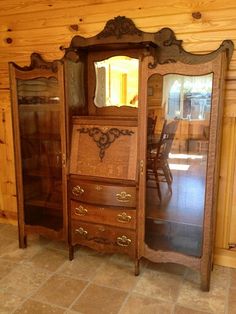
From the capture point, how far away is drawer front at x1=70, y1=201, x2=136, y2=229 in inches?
86.1

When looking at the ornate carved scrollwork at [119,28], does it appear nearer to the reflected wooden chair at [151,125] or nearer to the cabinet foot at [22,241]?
the reflected wooden chair at [151,125]

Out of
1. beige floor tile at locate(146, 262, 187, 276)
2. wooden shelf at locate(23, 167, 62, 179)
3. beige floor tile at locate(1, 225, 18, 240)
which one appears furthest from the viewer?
beige floor tile at locate(1, 225, 18, 240)

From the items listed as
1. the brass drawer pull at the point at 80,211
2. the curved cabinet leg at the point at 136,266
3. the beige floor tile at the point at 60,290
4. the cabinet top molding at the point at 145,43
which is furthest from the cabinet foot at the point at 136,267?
the cabinet top molding at the point at 145,43

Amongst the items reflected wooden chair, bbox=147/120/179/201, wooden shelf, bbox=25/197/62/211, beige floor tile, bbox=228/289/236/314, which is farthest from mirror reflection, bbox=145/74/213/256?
wooden shelf, bbox=25/197/62/211

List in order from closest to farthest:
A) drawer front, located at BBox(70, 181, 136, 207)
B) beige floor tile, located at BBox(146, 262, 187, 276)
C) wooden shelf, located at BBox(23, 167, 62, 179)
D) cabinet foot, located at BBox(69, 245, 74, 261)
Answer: drawer front, located at BBox(70, 181, 136, 207)
beige floor tile, located at BBox(146, 262, 187, 276)
cabinet foot, located at BBox(69, 245, 74, 261)
wooden shelf, located at BBox(23, 167, 62, 179)

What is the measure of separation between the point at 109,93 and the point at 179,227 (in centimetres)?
120

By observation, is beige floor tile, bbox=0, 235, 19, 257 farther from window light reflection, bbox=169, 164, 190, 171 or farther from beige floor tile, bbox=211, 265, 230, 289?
beige floor tile, bbox=211, 265, 230, 289

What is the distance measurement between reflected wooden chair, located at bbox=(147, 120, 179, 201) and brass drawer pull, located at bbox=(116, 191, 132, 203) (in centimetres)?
20

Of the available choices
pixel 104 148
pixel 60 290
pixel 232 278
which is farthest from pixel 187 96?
pixel 60 290

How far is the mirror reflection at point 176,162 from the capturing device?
2.08 metres

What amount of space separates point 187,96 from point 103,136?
670 mm

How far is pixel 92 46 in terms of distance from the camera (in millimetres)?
2352

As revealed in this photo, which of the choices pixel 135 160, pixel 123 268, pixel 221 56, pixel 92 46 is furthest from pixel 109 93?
pixel 123 268

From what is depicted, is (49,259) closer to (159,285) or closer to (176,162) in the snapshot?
(159,285)
